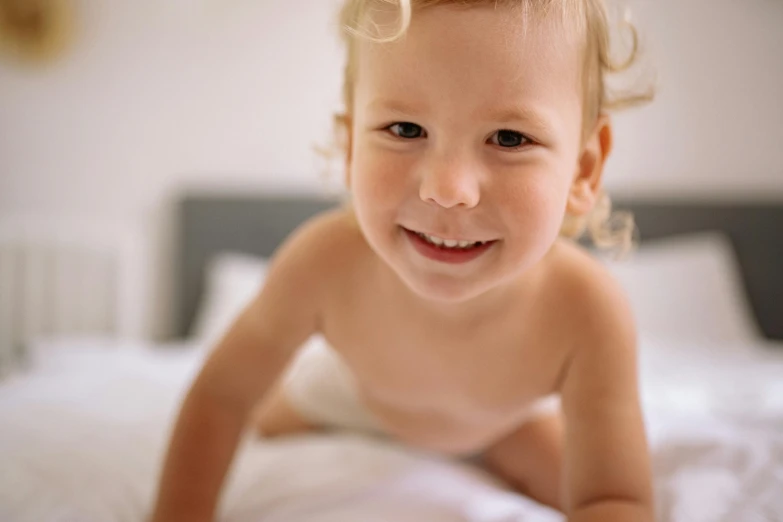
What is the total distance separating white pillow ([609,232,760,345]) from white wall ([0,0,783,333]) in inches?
17.3

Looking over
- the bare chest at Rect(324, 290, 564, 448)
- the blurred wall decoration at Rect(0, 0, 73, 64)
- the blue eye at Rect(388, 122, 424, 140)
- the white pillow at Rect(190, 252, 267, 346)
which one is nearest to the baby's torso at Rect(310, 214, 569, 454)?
the bare chest at Rect(324, 290, 564, 448)

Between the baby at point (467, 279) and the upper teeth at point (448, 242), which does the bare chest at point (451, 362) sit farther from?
the upper teeth at point (448, 242)

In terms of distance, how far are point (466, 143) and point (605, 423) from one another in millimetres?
359

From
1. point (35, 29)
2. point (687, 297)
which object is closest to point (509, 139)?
point (687, 297)

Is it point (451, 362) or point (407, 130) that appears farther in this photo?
point (451, 362)

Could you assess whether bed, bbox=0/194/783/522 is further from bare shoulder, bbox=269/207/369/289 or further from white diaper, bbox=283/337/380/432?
bare shoulder, bbox=269/207/369/289

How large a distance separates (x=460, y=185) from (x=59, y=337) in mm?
2090

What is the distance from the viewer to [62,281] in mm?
2186

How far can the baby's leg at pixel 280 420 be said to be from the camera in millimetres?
1089

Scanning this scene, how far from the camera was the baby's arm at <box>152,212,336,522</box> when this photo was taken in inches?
27.5

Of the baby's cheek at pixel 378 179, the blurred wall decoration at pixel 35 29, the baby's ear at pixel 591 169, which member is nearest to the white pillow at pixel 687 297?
the baby's ear at pixel 591 169

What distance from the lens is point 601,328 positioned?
74 cm

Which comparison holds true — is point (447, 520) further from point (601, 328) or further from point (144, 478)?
point (144, 478)

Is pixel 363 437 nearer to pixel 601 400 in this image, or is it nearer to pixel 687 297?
pixel 601 400
